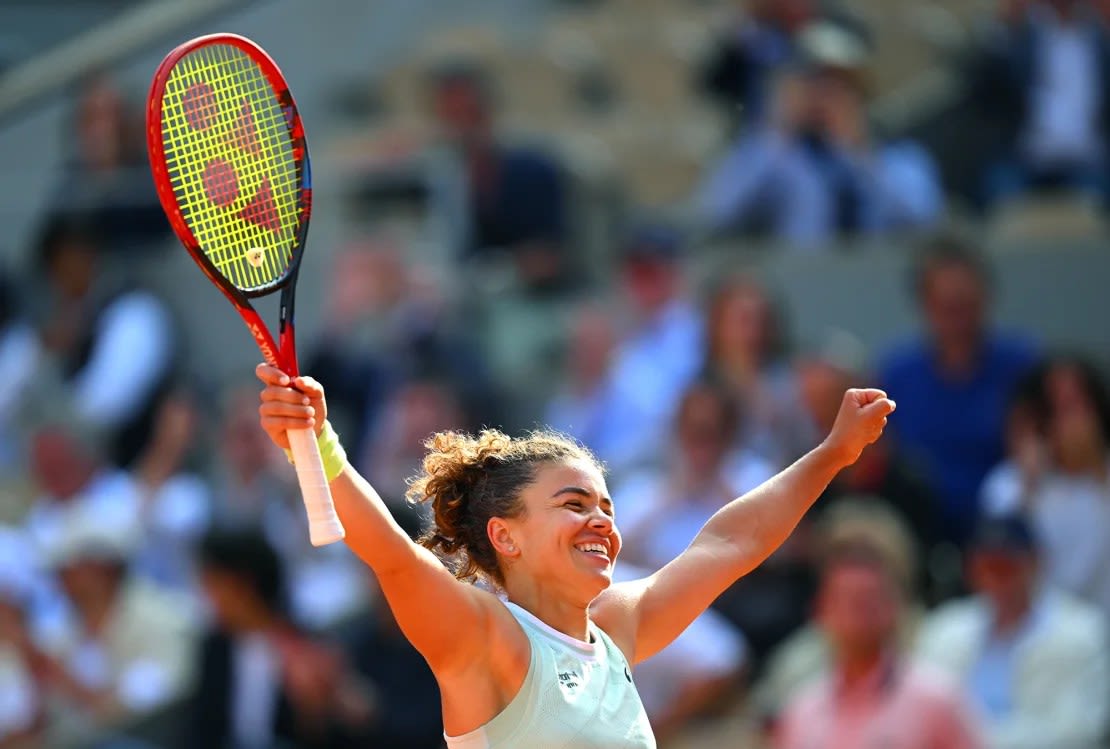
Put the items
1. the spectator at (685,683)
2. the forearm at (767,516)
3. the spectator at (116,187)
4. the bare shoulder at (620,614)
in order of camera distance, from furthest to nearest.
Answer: the spectator at (116,187), the spectator at (685,683), the forearm at (767,516), the bare shoulder at (620,614)

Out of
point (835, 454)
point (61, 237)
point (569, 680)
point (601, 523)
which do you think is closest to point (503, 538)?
point (601, 523)

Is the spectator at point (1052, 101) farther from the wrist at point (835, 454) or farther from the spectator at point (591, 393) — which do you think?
the wrist at point (835, 454)

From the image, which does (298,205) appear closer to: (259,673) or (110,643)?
(259,673)

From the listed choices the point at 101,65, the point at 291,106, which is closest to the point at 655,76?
the point at 101,65

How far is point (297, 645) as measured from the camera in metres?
Result: 7.65

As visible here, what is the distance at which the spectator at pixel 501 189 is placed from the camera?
927 cm

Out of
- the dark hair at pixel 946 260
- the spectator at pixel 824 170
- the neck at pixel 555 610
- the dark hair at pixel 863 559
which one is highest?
the spectator at pixel 824 170

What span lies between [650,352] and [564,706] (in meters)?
4.83

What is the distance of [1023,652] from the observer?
654 centimetres

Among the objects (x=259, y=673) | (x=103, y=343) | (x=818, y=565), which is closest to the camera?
(x=818, y=565)

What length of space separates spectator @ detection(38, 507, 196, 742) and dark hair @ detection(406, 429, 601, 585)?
15.4 feet

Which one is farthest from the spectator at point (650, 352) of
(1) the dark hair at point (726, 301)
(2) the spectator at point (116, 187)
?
(2) the spectator at point (116, 187)

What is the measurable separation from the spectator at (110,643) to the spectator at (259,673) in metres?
0.48

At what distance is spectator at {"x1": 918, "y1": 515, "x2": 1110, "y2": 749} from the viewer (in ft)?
21.2
